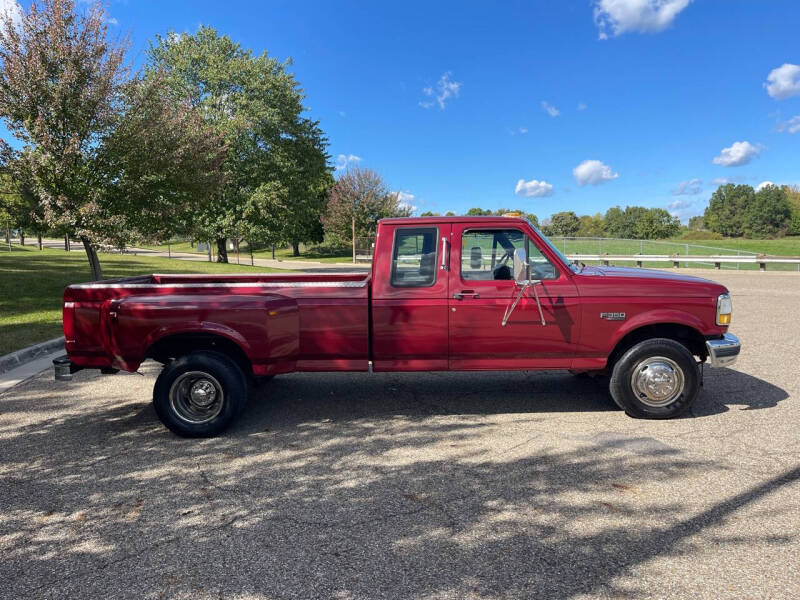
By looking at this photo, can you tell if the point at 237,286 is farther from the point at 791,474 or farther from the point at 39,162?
the point at 39,162

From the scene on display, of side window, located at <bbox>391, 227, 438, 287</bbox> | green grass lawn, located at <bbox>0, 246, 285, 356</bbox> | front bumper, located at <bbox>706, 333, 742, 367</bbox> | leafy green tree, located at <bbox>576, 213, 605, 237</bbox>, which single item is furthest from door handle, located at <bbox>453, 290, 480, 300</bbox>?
leafy green tree, located at <bbox>576, 213, 605, 237</bbox>

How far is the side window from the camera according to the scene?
485cm

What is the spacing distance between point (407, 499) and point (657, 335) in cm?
306

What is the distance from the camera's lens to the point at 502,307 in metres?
4.73

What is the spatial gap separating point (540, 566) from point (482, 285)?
2613mm

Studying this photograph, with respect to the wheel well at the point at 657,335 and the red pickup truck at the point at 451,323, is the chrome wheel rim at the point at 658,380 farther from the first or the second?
the wheel well at the point at 657,335

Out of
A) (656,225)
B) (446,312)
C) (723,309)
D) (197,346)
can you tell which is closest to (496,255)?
(446,312)

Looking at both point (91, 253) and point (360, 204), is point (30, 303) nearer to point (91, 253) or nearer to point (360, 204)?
point (91, 253)

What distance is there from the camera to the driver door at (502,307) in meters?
4.74

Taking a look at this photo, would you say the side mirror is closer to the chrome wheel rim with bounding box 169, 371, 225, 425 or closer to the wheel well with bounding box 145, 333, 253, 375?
the wheel well with bounding box 145, 333, 253, 375

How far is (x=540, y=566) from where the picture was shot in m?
2.64

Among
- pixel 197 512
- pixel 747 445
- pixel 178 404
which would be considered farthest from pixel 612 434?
pixel 178 404

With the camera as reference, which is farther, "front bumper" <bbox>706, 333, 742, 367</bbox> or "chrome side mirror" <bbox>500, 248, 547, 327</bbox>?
"front bumper" <bbox>706, 333, 742, 367</bbox>

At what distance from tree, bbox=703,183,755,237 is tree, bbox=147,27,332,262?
9290cm
